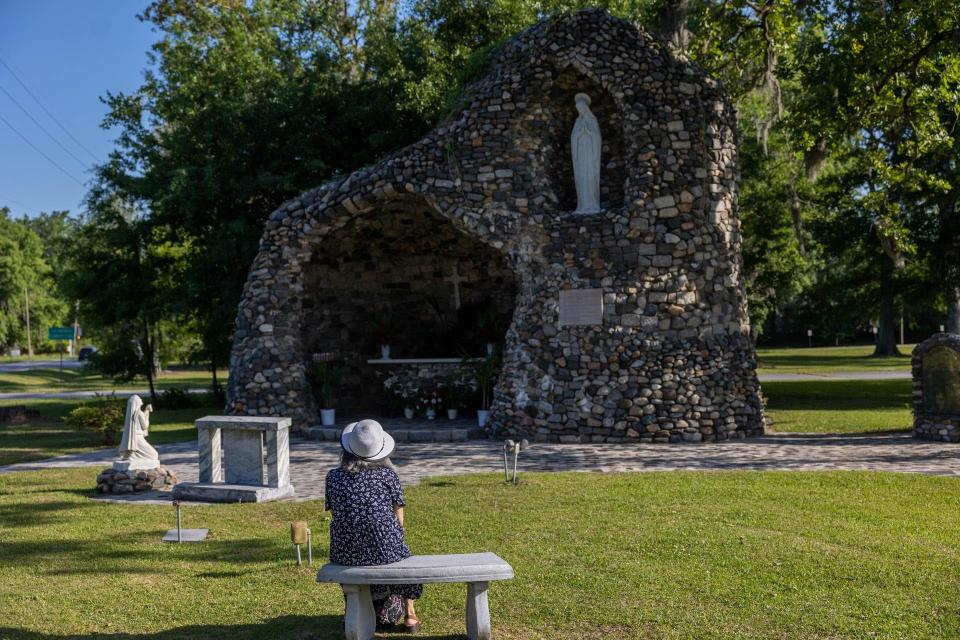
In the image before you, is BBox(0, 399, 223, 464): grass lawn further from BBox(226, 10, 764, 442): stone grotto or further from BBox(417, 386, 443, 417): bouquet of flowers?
BBox(417, 386, 443, 417): bouquet of flowers

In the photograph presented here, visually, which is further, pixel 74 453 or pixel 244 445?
pixel 74 453

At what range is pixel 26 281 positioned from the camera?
183 feet

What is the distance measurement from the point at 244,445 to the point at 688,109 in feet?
29.7

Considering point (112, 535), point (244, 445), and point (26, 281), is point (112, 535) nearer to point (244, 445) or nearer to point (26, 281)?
point (244, 445)

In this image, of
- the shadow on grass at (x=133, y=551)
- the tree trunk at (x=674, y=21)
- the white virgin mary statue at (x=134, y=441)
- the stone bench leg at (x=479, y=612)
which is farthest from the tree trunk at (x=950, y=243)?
the stone bench leg at (x=479, y=612)

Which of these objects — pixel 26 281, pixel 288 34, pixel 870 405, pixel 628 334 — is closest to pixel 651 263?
pixel 628 334

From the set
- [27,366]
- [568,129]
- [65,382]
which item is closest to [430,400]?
[568,129]

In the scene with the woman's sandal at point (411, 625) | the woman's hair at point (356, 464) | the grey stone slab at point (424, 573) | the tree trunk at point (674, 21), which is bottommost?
the woman's sandal at point (411, 625)

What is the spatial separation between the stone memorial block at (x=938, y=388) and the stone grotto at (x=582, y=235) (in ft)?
8.07

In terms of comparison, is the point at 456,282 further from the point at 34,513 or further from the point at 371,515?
the point at 371,515

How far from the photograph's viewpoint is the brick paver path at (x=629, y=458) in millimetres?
11469

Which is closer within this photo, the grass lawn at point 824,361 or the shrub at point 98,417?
the shrub at point 98,417

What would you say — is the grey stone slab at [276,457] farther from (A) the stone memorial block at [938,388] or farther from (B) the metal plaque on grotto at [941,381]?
(B) the metal plaque on grotto at [941,381]

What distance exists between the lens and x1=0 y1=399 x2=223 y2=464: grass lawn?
15.3 m
